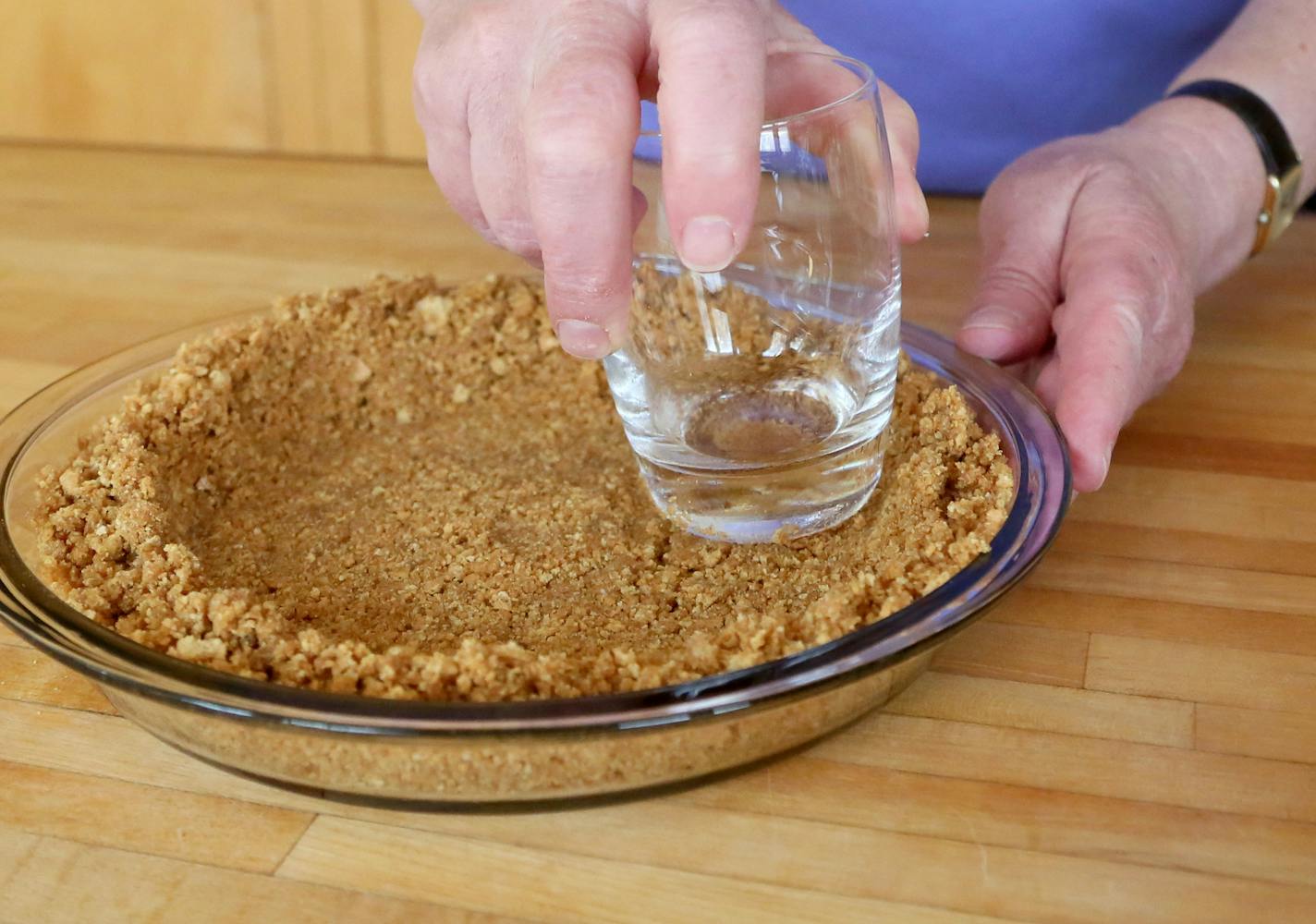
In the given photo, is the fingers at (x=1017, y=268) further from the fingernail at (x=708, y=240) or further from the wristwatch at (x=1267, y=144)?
the fingernail at (x=708, y=240)

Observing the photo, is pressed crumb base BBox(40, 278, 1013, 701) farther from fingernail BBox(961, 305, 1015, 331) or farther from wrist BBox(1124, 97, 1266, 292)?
wrist BBox(1124, 97, 1266, 292)

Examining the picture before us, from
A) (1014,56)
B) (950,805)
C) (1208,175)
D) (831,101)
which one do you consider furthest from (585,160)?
(1014,56)

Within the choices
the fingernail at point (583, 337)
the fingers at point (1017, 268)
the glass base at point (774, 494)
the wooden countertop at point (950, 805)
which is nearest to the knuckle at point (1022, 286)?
the fingers at point (1017, 268)

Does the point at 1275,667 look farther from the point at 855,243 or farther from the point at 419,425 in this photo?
the point at 419,425

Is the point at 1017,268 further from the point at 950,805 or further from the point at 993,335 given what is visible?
the point at 950,805

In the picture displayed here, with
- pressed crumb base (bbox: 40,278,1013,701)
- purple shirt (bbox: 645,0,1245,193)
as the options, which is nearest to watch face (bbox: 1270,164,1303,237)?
purple shirt (bbox: 645,0,1245,193)
